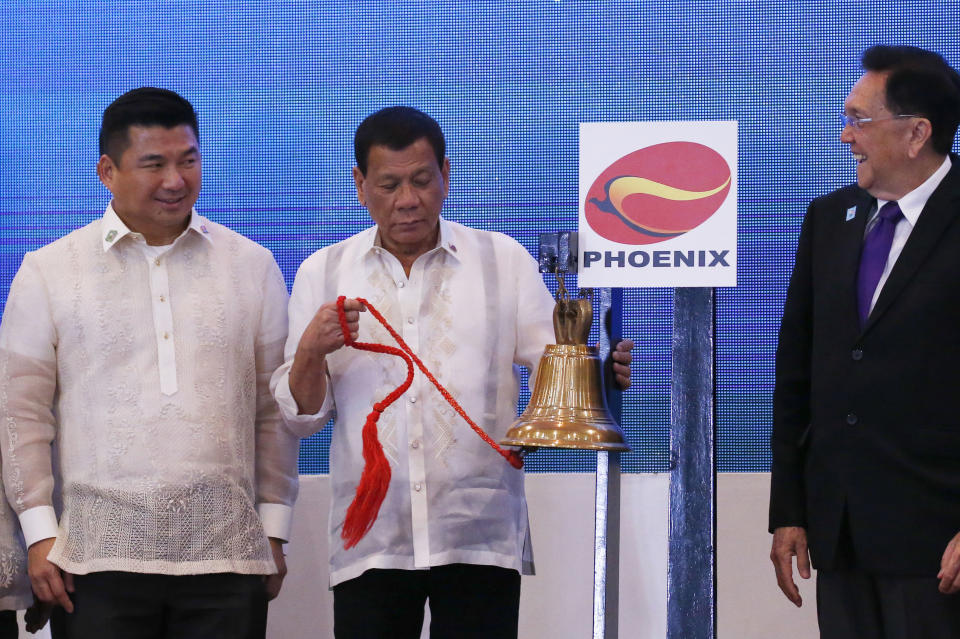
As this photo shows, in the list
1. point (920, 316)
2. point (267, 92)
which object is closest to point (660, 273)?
point (920, 316)

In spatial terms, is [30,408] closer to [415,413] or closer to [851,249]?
[415,413]

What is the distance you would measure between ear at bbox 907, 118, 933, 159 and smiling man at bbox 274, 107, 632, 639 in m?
0.67

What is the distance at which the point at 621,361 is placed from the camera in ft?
7.31

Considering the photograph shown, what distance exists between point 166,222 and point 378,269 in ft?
1.47

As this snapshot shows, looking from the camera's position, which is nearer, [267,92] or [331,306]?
[331,306]

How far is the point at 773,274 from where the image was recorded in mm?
3484

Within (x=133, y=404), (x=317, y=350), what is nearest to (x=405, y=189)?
(x=317, y=350)

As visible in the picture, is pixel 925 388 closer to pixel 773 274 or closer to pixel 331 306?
pixel 331 306

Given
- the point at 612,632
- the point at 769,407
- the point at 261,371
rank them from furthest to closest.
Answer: the point at 769,407 < the point at 261,371 < the point at 612,632

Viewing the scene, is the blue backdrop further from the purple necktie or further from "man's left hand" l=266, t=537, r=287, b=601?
the purple necktie

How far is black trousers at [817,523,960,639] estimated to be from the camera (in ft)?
6.91

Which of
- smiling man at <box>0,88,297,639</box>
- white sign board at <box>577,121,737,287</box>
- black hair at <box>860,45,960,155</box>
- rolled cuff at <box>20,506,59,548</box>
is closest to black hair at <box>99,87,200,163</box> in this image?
smiling man at <box>0,88,297,639</box>

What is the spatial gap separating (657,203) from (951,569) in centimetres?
84

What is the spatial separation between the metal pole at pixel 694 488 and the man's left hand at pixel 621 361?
0.39 ft
